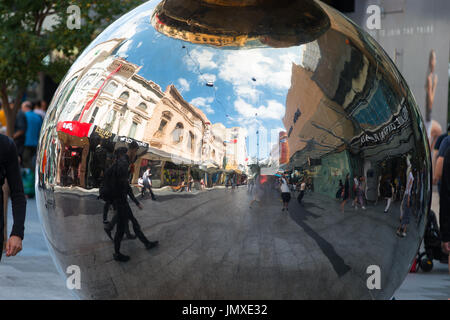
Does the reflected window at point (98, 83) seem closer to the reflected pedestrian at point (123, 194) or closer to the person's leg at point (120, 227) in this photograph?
the reflected pedestrian at point (123, 194)

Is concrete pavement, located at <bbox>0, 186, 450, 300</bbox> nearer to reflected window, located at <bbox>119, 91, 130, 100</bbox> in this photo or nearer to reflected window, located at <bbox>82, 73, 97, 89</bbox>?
reflected window, located at <bbox>82, 73, 97, 89</bbox>

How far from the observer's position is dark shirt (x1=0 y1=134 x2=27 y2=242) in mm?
3832

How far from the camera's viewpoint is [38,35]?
757cm

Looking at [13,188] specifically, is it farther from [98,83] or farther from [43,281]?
[43,281]

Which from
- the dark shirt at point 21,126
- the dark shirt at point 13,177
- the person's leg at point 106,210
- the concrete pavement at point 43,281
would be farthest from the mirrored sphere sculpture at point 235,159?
the dark shirt at point 21,126

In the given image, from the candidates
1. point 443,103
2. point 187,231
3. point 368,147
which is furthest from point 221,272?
point 443,103

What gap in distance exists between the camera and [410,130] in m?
2.90

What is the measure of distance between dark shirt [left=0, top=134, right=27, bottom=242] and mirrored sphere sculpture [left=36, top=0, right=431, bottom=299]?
1220 millimetres

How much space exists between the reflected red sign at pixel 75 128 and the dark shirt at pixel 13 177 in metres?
1.16

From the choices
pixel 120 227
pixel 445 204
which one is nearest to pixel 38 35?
pixel 445 204

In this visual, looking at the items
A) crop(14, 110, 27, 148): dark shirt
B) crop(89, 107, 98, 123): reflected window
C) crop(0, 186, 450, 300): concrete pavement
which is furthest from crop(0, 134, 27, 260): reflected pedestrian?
crop(14, 110, 27, 148): dark shirt

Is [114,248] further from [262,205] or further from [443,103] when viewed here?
[443,103]

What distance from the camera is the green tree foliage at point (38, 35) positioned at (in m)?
7.03

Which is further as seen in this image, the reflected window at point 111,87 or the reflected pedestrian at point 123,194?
the reflected window at point 111,87
